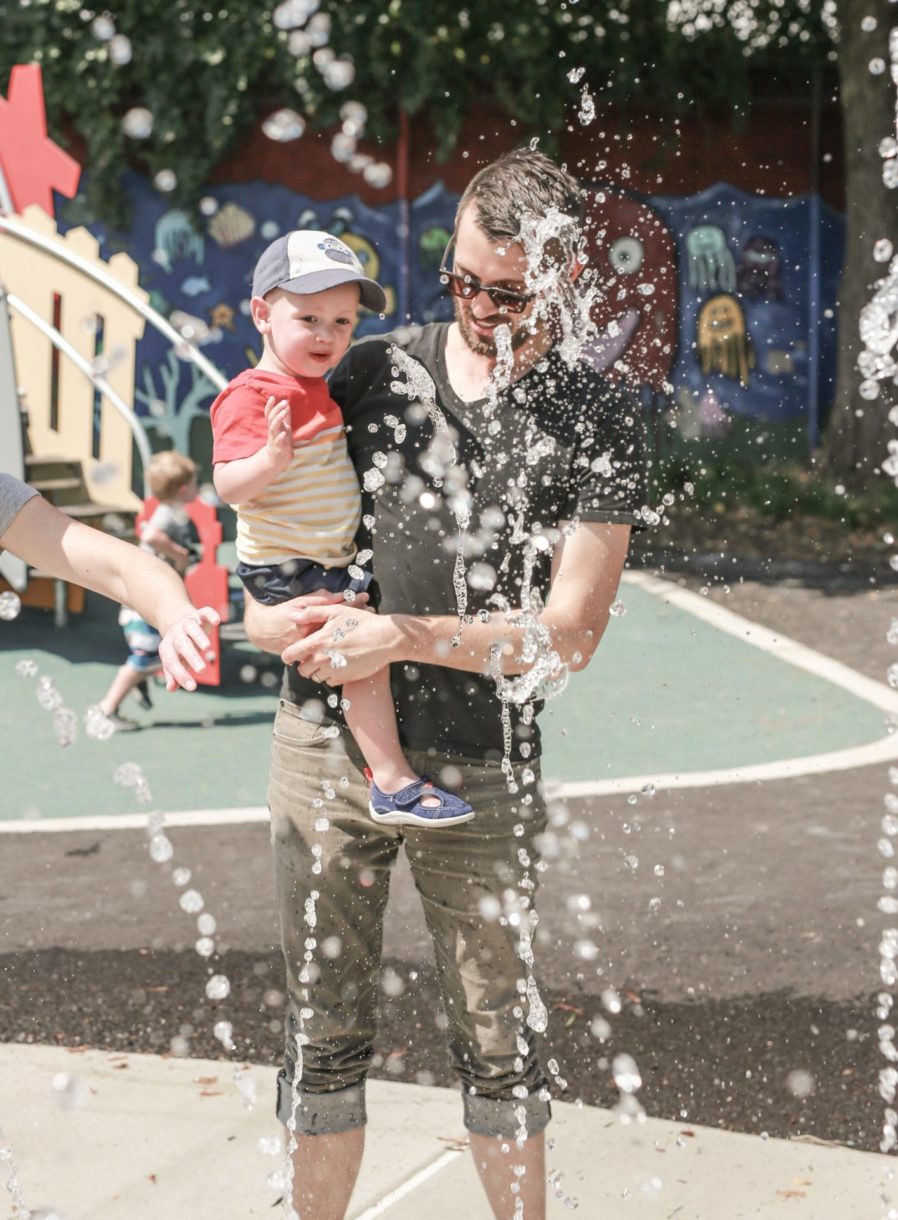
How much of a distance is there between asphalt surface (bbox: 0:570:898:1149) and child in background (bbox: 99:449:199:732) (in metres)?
1.79

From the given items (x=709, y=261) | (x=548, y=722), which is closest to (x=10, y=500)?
(x=548, y=722)

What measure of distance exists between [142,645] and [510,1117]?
16.6 feet

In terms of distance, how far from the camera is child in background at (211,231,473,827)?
2713mm

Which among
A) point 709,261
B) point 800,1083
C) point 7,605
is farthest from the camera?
point 709,261

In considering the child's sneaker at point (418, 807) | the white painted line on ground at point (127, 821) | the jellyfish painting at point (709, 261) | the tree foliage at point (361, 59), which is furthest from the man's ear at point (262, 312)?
the jellyfish painting at point (709, 261)

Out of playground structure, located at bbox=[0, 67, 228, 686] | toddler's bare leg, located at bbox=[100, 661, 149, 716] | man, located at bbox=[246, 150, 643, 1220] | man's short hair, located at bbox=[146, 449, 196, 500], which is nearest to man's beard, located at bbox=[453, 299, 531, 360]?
man, located at bbox=[246, 150, 643, 1220]

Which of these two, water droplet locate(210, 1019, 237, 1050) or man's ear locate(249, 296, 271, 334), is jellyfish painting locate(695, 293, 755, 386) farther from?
man's ear locate(249, 296, 271, 334)

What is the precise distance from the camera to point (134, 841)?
589cm

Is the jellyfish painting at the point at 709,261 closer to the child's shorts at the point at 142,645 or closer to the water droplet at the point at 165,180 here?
the water droplet at the point at 165,180

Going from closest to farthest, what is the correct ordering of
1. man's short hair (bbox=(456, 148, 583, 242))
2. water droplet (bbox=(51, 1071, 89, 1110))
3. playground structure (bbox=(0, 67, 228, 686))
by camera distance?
man's short hair (bbox=(456, 148, 583, 242)) → water droplet (bbox=(51, 1071, 89, 1110)) → playground structure (bbox=(0, 67, 228, 686))

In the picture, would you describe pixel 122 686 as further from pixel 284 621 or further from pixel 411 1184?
pixel 284 621

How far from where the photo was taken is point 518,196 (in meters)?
2.61

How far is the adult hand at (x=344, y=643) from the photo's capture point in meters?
2.65

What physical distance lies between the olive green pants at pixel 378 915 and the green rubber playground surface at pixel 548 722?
11.7 feet
